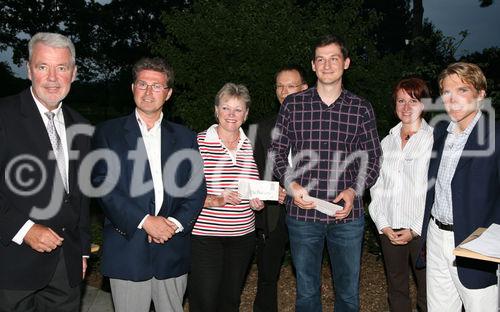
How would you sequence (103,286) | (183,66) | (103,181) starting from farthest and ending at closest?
(183,66), (103,286), (103,181)

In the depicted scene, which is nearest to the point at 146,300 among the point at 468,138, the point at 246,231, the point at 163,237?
the point at 163,237

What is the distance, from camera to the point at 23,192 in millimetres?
3445

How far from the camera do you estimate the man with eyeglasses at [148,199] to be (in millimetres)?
3768

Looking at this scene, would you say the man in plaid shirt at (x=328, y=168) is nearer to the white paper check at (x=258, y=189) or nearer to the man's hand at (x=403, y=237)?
the white paper check at (x=258, y=189)

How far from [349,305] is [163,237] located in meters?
1.86

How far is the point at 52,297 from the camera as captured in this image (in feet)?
11.9

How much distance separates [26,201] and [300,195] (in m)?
2.17

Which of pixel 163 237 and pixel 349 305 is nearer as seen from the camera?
pixel 163 237

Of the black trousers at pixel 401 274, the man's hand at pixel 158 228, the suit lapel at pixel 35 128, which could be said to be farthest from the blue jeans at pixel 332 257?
the suit lapel at pixel 35 128

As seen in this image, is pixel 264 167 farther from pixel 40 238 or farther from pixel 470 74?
pixel 40 238

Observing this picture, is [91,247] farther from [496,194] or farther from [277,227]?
[496,194]

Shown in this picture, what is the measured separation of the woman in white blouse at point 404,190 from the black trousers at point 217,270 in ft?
4.61

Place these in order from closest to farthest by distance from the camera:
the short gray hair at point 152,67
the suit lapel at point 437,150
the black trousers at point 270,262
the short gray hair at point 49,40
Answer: the short gray hair at point 49,40, the short gray hair at point 152,67, the suit lapel at point 437,150, the black trousers at point 270,262

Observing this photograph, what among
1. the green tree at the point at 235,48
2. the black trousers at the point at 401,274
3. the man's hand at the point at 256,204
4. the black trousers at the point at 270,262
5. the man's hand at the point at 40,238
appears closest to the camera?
the man's hand at the point at 40,238
